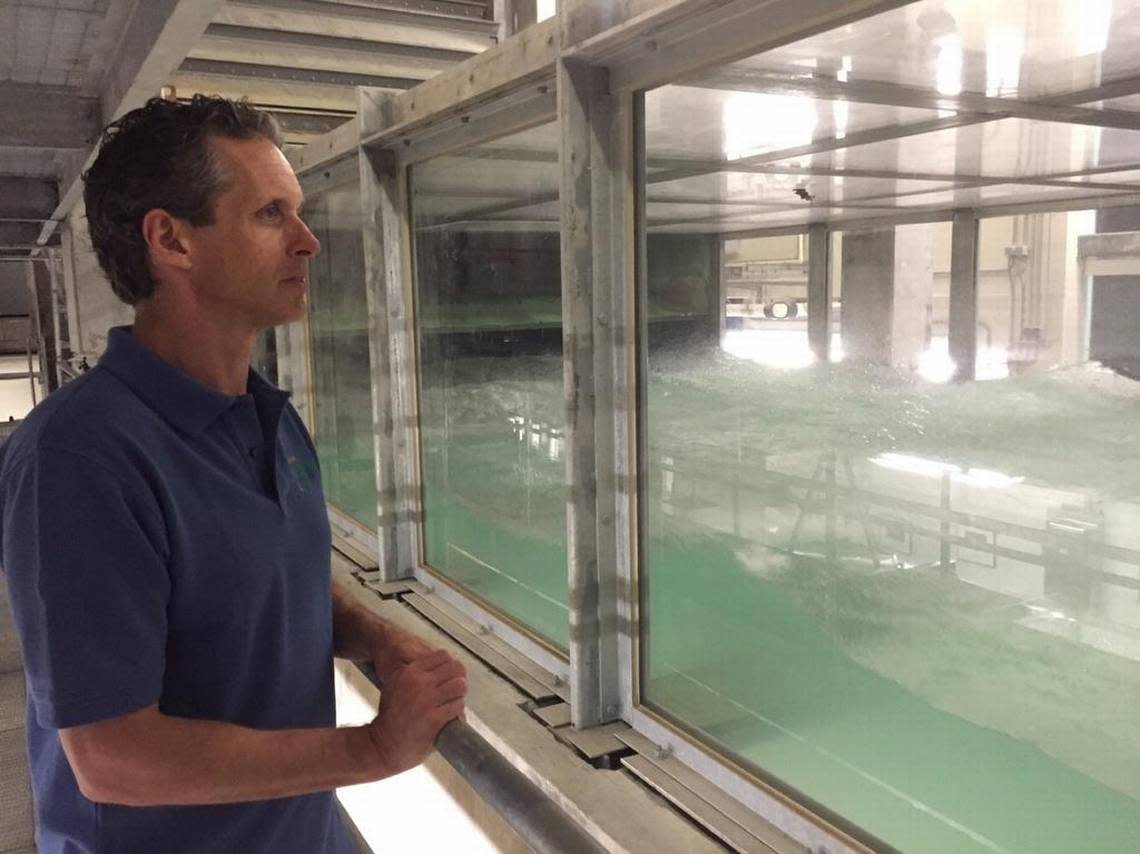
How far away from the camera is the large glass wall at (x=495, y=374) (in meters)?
2.42

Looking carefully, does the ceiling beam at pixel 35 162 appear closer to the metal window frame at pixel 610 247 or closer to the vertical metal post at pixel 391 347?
the vertical metal post at pixel 391 347

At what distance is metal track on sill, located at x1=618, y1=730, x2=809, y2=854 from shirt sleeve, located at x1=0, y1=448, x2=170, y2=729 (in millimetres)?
1222

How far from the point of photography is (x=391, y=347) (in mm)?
2865

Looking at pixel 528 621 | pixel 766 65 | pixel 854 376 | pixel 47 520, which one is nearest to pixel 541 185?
pixel 766 65

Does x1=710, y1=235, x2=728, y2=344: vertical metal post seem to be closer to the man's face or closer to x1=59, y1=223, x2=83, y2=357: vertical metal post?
the man's face

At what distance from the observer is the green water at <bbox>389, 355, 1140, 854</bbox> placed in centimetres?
158

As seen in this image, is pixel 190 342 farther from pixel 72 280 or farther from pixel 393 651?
pixel 72 280

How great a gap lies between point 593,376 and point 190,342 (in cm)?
109

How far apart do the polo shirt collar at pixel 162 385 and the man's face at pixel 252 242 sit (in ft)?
0.30

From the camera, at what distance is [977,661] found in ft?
5.56

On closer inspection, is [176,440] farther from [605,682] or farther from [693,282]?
[693,282]

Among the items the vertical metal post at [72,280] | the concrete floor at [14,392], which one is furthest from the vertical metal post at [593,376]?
the concrete floor at [14,392]

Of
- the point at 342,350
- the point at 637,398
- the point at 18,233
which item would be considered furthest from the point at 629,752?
the point at 18,233

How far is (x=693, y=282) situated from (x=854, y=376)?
1.54 ft
